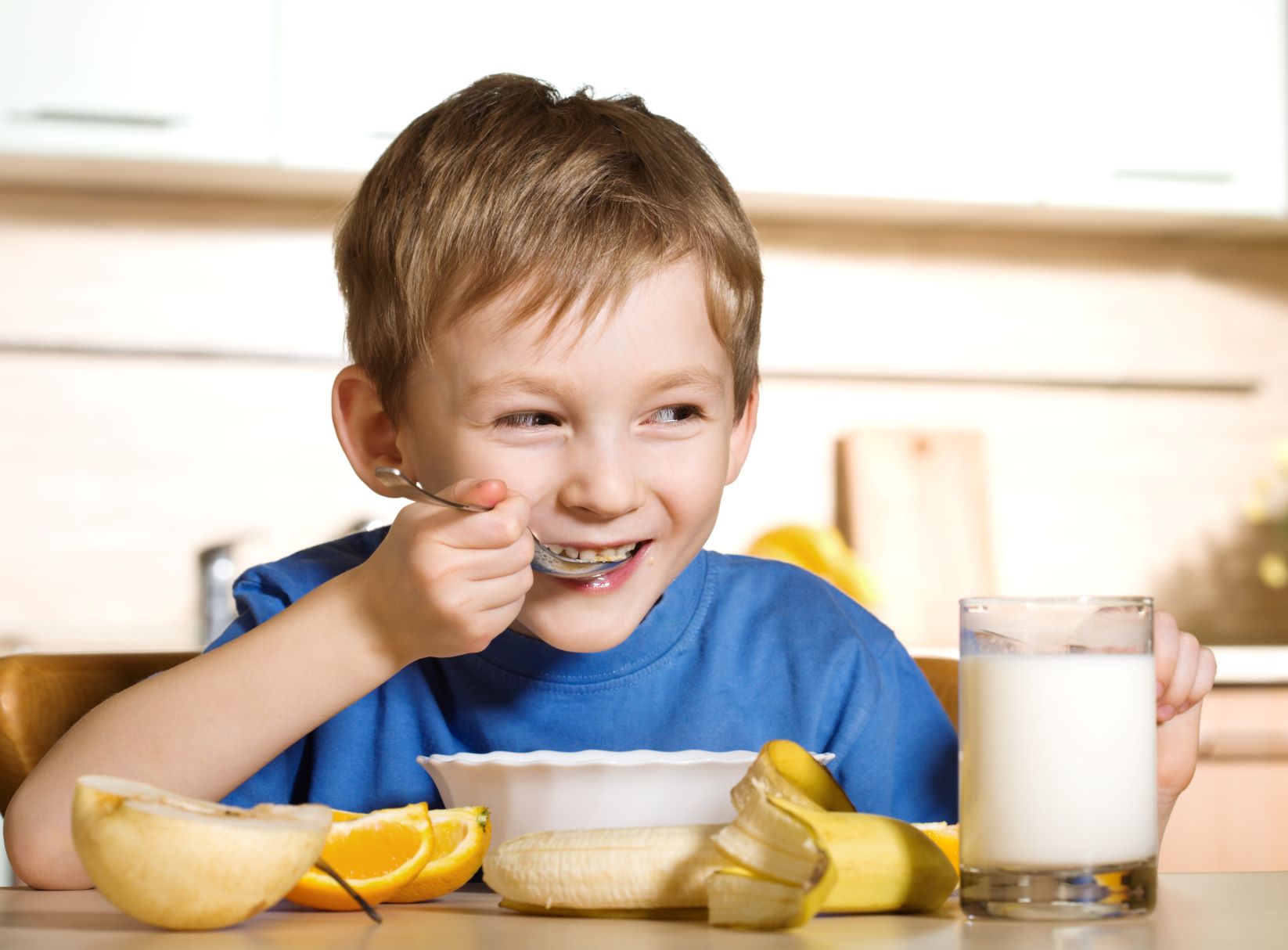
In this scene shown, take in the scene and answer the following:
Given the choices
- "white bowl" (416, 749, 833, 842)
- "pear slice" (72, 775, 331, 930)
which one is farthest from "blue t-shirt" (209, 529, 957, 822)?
"pear slice" (72, 775, 331, 930)

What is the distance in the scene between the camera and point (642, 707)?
1104mm

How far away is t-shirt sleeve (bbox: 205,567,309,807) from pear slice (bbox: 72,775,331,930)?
49 centimetres

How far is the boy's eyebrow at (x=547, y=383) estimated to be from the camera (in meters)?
0.90

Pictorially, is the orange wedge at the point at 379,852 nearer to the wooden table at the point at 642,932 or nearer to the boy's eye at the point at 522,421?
the wooden table at the point at 642,932

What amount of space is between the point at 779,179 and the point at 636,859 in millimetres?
1908

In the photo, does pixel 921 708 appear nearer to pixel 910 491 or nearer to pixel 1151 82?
pixel 910 491

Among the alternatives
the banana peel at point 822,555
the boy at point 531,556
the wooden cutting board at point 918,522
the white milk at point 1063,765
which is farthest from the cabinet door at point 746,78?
the white milk at point 1063,765

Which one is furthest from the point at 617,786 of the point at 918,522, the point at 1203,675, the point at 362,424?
the point at 918,522

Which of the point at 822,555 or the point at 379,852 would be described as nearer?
the point at 379,852

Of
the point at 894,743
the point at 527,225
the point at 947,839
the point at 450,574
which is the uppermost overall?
the point at 527,225

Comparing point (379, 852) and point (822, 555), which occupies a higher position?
point (379, 852)

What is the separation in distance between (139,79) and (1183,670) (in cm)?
189

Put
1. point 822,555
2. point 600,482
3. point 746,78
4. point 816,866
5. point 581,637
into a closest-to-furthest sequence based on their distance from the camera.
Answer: point 816,866 < point 600,482 < point 581,637 < point 746,78 < point 822,555

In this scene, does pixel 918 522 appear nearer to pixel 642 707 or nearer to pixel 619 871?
pixel 642 707
